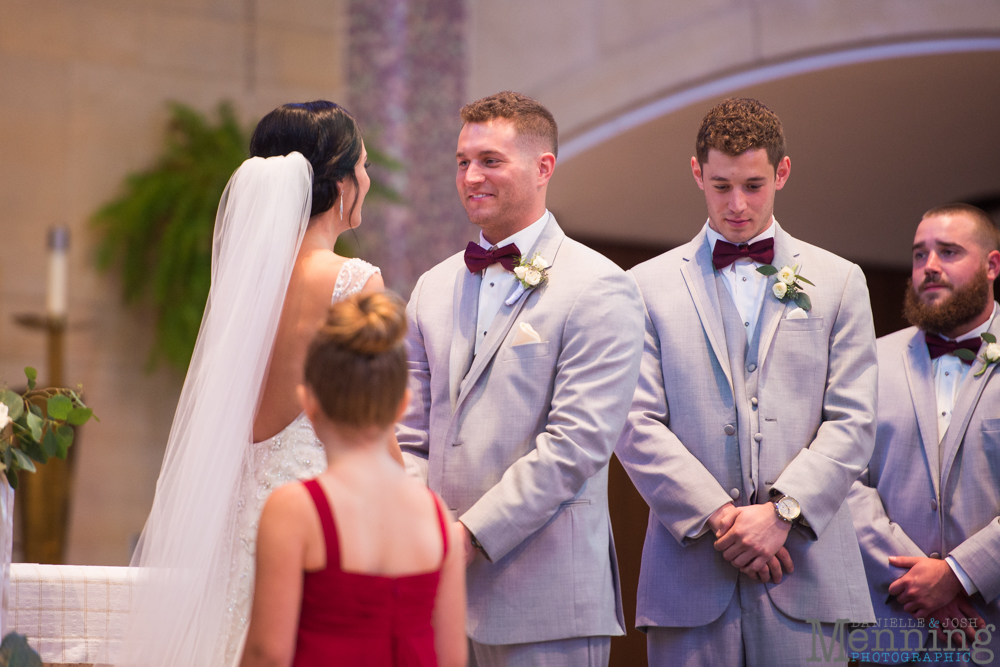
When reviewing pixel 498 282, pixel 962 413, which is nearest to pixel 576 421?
pixel 498 282

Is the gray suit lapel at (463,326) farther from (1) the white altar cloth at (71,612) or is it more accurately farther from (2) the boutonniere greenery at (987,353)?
(2) the boutonniere greenery at (987,353)

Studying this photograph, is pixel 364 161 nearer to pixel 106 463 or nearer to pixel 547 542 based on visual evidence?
pixel 547 542

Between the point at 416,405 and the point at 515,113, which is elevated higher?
the point at 515,113

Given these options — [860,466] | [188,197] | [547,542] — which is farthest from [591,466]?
[188,197]

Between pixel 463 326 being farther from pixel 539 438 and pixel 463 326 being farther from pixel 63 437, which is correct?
pixel 63 437

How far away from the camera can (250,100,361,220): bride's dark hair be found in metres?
2.62

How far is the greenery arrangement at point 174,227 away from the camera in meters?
5.66

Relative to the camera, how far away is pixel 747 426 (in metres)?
2.82

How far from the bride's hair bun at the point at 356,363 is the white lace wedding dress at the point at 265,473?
2.01ft

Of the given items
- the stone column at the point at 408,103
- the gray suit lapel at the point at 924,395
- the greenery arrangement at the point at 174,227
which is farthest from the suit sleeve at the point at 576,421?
the stone column at the point at 408,103

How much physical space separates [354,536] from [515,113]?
1.44m

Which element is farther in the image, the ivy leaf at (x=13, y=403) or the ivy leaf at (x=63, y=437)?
the ivy leaf at (x=63, y=437)

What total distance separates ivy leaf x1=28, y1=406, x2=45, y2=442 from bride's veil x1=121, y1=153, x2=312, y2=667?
46 cm

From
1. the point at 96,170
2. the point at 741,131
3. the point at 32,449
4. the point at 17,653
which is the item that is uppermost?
the point at 96,170
